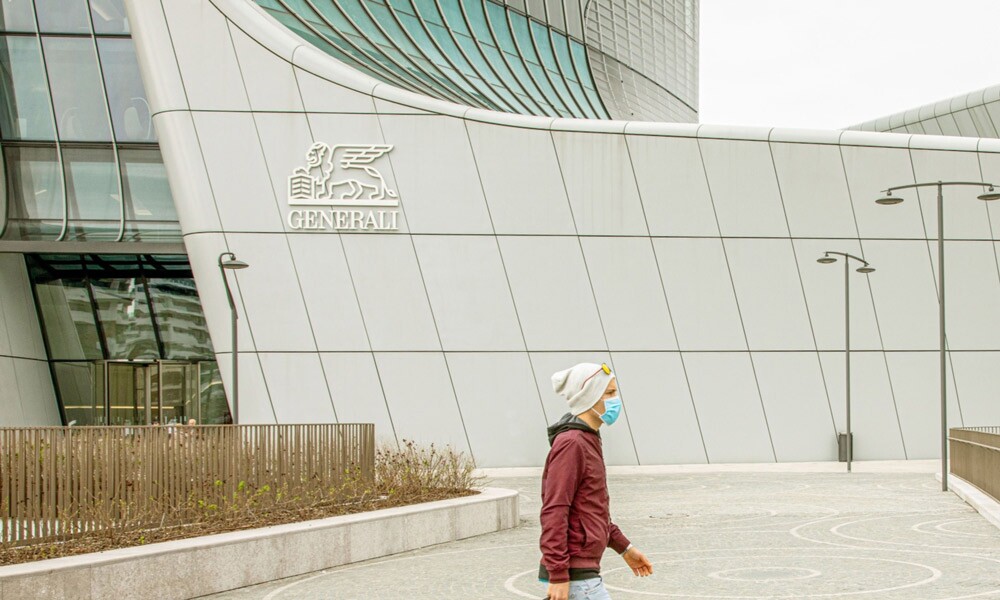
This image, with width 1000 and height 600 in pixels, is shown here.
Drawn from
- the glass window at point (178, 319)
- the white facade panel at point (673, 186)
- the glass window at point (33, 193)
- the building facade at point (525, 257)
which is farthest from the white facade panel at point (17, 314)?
the white facade panel at point (673, 186)

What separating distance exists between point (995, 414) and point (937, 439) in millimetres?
1648

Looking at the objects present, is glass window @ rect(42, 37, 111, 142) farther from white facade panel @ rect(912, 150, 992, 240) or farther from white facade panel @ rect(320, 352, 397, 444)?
white facade panel @ rect(912, 150, 992, 240)

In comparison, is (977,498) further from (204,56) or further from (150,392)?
(150,392)

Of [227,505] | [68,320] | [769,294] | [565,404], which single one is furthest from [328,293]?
[227,505]

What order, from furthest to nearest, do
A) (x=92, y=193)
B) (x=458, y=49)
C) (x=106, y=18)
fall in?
(x=458, y=49) < (x=106, y=18) < (x=92, y=193)

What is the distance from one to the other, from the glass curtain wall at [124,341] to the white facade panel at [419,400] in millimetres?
A: 7165

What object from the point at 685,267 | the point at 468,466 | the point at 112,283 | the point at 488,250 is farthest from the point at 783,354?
the point at 112,283

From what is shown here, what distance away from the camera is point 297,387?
27.5 metres

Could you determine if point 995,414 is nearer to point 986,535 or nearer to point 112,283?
point 986,535

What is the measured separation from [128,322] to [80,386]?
2.21 m

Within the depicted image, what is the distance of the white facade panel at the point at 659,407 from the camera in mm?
28719

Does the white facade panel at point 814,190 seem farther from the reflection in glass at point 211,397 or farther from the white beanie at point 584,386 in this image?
the white beanie at point 584,386

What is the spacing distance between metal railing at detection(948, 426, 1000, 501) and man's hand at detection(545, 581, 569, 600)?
13.2 meters

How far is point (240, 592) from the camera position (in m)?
11.0
